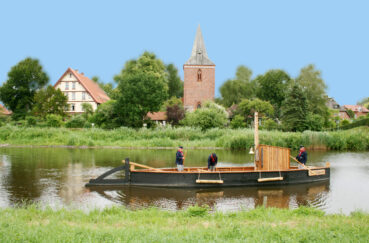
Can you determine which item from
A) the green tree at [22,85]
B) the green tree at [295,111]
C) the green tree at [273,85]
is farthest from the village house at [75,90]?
the green tree at [273,85]

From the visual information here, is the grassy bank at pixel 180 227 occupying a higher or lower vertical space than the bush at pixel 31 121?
lower

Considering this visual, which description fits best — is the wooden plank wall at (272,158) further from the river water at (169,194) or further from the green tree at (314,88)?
the green tree at (314,88)

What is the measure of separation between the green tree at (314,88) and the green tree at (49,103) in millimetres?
41194

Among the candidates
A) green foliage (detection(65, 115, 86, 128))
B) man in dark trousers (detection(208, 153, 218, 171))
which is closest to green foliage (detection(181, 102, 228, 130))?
green foliage (detection(65, 115, 86, 128))

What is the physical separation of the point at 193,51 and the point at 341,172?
150 ft

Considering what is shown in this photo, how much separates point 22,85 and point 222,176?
54.0 m

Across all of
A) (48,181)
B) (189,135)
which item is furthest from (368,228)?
(189,135)

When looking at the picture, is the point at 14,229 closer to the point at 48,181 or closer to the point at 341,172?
the point at 48,181

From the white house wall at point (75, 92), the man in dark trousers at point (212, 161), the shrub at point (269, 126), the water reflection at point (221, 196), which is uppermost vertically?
the white house wall at point (75, 92)

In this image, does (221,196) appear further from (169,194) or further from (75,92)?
(75,92)

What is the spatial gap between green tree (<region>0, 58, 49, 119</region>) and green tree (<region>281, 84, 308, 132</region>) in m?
42.9

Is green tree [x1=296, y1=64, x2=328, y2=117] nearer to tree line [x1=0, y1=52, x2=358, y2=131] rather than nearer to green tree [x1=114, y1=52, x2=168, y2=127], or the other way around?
tree line [x1=0, y1=52, x2=358, y2=131]

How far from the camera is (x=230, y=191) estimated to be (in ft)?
51.6

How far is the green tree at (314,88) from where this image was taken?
59.3 m
